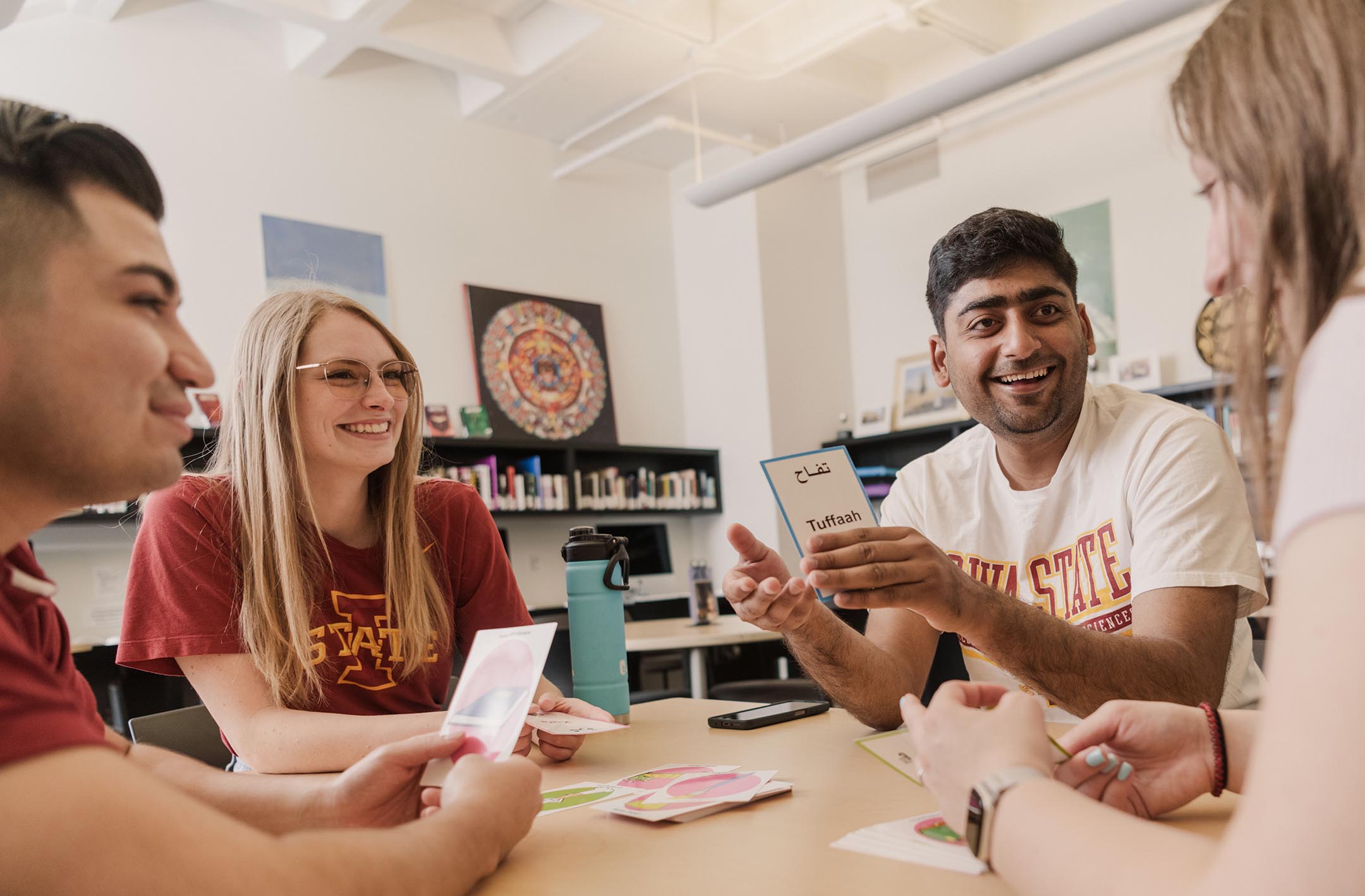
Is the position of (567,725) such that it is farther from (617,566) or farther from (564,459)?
(564,459)

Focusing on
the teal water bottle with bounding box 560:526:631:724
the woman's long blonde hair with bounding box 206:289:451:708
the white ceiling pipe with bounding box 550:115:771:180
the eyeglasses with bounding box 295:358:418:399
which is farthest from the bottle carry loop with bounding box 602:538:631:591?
the white ceiling pipe with bounding box 550:115:771:180

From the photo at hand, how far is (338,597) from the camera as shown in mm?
1707

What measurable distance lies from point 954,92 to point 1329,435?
4.57 metres

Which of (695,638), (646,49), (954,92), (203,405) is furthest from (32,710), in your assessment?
(646,49)

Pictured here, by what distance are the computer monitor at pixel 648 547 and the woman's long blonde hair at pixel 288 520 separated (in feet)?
15.1

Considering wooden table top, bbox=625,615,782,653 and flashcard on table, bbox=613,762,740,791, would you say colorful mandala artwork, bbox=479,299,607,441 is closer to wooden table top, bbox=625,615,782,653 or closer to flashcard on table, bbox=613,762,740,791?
wooden table top, bbox=625,615,782,653

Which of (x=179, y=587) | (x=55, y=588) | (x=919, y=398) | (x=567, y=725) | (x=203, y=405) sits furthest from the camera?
(x=919, y=398)

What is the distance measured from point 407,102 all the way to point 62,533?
10.4 feet

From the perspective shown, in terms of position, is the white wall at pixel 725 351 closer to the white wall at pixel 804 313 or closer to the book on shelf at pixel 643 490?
the white wall at pixel 804 313

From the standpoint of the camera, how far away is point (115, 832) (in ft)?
2.07

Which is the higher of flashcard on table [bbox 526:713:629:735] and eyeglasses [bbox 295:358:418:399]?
eyeglasses [bbox 295:358:418:399]

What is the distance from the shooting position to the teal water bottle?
1.71m

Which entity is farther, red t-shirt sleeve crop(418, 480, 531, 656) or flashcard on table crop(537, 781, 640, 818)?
red t-shirt sleeve crop(418, 480, 531, 656)

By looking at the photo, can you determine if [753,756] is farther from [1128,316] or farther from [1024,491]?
[1128,316]
